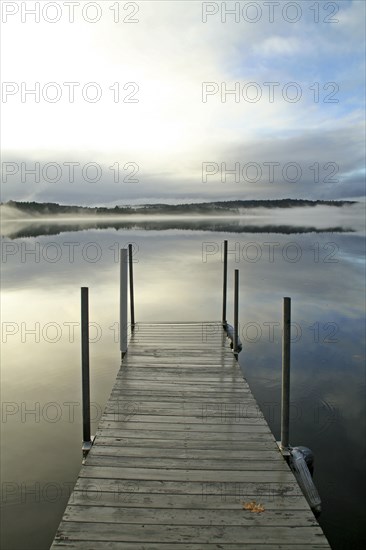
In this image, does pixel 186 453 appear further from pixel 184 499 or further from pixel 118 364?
pixel 118 364

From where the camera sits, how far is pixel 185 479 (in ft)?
12.5

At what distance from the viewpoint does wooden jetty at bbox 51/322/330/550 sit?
3.09 meters

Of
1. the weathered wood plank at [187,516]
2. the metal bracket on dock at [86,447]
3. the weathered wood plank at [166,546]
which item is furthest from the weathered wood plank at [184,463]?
the weathered wood plank at [166,546]

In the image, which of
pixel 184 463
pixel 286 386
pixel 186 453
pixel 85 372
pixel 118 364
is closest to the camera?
pixel 184 463

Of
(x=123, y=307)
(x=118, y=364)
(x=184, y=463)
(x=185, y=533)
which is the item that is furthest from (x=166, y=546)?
(x=118, y=364)

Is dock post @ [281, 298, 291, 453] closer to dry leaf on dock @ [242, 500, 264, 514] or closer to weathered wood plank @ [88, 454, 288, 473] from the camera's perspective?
weathered wood plank @ [88, 454, 288, 473]

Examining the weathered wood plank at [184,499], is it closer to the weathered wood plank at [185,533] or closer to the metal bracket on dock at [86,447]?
the weathered wood plank at [185,533]

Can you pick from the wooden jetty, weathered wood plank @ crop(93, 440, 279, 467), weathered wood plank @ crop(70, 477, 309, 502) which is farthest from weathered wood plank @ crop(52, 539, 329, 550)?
weathered wood plank @ crop(93, 440, 279, 467)

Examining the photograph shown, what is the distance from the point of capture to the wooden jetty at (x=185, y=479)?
309 cm

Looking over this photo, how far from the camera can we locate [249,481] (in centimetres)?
379

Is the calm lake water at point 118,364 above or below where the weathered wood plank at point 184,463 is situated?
below

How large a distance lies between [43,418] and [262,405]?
4003mm

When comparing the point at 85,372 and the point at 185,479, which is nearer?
Answer: the point at 185,479

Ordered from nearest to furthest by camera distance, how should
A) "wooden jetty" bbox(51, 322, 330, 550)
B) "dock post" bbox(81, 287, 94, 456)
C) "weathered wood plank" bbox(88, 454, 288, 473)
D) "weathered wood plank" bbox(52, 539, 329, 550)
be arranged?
"weathered wood plank" bbox(52, 539, 329, 550) < "wooden jetty" bbox(51, 322, 330, 550) < "weathered wood plank" bbox(88, 454, 288, 473) < "dock post" bbox(81, 287, 94, 456)
